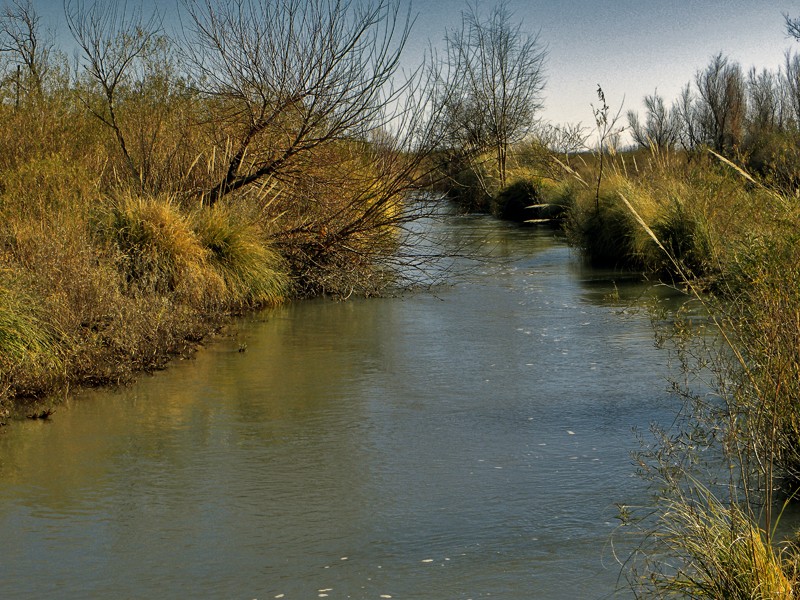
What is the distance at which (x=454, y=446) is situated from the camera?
6.64 m

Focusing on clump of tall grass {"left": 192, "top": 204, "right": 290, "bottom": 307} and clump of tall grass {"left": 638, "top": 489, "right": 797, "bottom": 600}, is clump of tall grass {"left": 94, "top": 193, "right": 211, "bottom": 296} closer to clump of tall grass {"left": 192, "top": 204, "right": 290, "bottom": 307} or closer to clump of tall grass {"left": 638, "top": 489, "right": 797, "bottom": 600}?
clump of tall grass {"left": 192, "top": 204, "right": 290, "bottom": 307}

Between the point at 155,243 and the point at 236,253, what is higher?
the point at 155,243

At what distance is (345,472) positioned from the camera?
6.16 m

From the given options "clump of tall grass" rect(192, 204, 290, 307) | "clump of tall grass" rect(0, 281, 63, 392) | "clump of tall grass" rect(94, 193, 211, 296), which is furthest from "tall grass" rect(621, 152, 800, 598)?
"clump of tall grass" rect(192, 204, 290, 307)

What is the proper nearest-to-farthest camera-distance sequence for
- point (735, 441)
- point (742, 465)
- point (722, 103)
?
1. point (742, 465)
2. point (735, 441)
3. point (722, 103)

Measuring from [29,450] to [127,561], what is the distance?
234 cm

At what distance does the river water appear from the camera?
4594 mm

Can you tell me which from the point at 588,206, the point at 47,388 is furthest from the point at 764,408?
the point at 588,206

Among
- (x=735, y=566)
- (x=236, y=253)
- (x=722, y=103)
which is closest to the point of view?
(x=735, y=566)

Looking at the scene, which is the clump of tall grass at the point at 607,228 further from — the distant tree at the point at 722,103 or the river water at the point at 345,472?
the distant tree at the point at 722,103

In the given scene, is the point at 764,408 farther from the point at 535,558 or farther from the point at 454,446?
the point at 454,446

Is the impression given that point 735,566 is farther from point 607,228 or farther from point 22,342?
point 607,228

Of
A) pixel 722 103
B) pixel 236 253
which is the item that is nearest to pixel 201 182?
pixel 236 253

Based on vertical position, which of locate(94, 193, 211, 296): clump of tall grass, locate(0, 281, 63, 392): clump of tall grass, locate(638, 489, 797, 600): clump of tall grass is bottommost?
locate(638, 489, 797, 600): clump of tall grass
